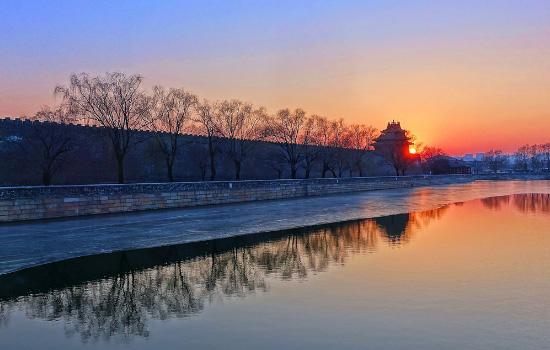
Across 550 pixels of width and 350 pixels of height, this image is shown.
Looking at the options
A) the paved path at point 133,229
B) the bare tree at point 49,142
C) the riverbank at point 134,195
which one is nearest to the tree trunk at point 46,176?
the bare tree at point 49,142

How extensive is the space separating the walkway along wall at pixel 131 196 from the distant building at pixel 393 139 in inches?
1391

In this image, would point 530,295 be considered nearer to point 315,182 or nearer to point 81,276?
point 81,276

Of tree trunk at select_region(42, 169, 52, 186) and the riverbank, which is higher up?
tree trunk at select_region(42, 169, 52, 186)

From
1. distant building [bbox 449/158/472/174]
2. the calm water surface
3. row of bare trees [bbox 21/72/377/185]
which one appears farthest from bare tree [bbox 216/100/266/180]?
distant building [bbox 449/158/472/174]

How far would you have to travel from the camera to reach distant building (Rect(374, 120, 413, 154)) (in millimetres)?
68919

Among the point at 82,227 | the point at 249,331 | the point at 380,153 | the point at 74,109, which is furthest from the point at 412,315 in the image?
the point at 380,153

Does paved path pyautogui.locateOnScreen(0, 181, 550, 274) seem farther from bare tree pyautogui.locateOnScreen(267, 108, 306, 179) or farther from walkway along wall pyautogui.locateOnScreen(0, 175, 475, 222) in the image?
bare tree pyautogui.locateOnScreen(267, 108, 306, 179)

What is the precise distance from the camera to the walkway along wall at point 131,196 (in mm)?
18781

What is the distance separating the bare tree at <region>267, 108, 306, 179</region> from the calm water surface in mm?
31023

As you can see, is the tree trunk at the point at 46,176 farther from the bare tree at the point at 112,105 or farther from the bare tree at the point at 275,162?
the bare tree at the point at 275,162

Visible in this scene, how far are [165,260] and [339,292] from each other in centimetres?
487

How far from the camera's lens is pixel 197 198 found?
26281 millimetres

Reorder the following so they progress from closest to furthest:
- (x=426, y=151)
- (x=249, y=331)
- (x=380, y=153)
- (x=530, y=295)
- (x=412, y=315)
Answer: (x=249, y=331), (x=412, y=315), (x=530, y=295), (x=380, y=153), (x=426, y=151)

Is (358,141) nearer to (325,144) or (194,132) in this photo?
(325,144)
